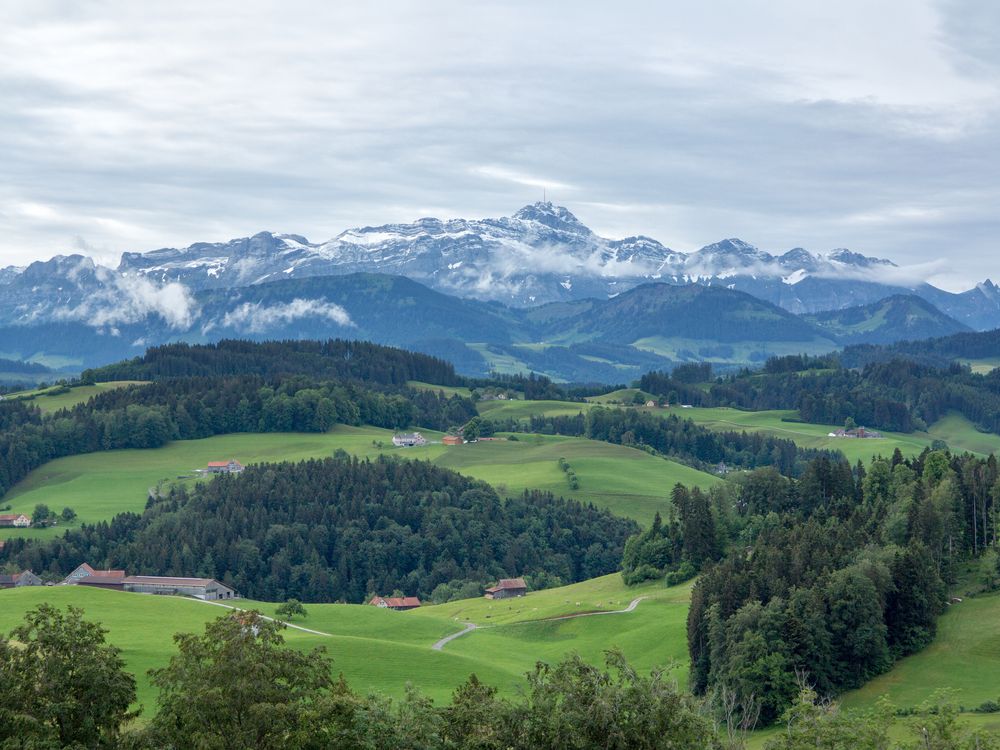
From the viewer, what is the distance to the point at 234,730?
44.5 m

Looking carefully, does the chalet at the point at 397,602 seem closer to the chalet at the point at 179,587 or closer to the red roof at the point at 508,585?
the red roof at the point at 508,585

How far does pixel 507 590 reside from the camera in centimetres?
14538

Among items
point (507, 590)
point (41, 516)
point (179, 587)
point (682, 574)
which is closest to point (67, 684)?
point (682, 574)

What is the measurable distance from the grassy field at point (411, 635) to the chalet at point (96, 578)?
32212mm

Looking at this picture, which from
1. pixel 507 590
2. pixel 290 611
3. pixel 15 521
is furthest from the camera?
pixel 15 521

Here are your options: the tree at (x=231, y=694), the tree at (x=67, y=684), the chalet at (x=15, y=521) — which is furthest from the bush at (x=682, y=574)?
the chalet at (x=15, y=521)

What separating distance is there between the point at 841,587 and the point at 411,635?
37153 mm

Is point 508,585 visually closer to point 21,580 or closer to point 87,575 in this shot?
point 87,575

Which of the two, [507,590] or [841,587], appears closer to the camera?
[841,587]

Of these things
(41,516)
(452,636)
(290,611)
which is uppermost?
(41,516)

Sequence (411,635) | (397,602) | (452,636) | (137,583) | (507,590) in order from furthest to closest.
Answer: (397,602), (507,590), (137,583), (452,636), (411,635)

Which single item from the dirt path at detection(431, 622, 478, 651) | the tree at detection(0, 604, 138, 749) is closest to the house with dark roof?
the dirt path at detection(431, 622, 478, 651)

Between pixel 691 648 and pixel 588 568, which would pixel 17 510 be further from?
pixel 691 648

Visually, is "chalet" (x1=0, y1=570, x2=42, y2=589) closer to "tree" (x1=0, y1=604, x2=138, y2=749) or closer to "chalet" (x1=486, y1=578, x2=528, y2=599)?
"chalet" (x1=486, y1=578, x2=528, y2=599)
